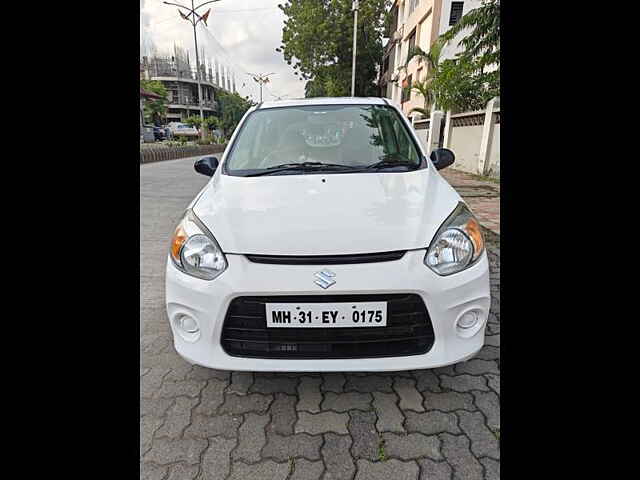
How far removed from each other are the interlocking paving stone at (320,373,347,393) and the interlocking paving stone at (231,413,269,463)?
→ 34cm

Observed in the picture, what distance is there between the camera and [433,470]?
1367mm

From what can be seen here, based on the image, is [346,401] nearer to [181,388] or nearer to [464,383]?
[464,383]

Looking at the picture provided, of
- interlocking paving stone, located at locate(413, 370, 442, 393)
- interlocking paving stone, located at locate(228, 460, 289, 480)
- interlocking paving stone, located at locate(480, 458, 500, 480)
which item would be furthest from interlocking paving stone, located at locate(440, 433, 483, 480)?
interlocking paving stone, located at locate(228, 460, 289, 480)

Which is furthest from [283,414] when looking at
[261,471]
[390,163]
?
[390,163]

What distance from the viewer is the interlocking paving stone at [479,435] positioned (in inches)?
56.9

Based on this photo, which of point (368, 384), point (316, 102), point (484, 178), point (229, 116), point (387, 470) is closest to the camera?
point (387, 470)

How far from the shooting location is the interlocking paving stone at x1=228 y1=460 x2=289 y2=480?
1.35m

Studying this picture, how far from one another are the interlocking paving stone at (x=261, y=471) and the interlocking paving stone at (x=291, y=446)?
0.03 metres

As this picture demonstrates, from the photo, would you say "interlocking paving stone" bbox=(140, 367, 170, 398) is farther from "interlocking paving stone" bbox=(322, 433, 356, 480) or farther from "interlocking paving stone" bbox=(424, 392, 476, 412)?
"interlocking paving stone" bbox=(424, 392, 476, 412)

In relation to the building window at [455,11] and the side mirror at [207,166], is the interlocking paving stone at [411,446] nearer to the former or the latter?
the side mirror at [207,166]

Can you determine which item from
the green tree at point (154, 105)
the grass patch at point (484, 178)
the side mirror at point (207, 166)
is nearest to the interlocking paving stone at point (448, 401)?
the side mirror at point (207, 166)

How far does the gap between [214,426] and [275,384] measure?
1.17ft
